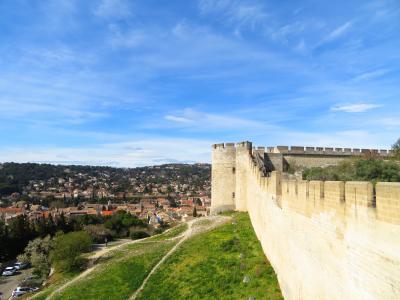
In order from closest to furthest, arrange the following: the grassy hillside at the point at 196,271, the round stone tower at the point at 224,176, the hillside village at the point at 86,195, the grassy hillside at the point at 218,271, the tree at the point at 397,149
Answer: the grassy hillside at the point at 218,271
the grassy hillside at the point at 196,271
the tree at the point at 397,149
the round stone tower at the point at 224,176
the hillside village at the point at 86,195

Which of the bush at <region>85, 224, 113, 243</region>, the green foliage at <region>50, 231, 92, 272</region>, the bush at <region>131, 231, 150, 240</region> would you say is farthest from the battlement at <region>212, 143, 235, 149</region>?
the bush at <region>85, 224, 113, 243</region>

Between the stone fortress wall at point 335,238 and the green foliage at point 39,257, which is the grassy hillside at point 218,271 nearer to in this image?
the stone fortress wall at point 335,238

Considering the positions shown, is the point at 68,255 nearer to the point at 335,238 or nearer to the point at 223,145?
the point at 223,145

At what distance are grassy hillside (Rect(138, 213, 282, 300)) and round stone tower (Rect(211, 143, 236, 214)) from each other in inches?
204

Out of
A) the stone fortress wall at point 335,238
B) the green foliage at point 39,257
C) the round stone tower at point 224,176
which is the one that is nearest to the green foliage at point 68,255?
the green foliage at point 39,257

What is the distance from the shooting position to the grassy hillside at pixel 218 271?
42.4 feet

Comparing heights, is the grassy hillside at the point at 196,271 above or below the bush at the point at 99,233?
above

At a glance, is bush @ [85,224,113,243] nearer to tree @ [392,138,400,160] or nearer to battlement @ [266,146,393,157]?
battlement @ [266,146,393,157]

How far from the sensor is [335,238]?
657 centimetres

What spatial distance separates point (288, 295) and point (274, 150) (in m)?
17.4

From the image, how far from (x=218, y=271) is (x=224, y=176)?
1253 centimetres

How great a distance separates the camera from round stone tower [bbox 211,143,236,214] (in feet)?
90.0

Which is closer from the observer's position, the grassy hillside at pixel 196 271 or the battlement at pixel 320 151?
the grassy hillside at pixel 196 271

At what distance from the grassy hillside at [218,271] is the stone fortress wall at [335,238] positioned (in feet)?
2.96
